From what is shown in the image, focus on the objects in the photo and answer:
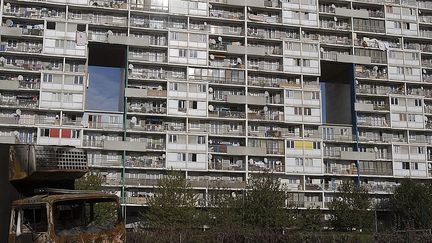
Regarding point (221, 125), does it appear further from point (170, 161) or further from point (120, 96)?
point (120, 96)

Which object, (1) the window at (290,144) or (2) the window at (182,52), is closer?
(2) the window at (182,52)

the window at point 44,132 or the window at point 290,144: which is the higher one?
the window at point 44,132

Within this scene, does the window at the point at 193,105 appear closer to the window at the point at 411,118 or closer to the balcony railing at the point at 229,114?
the balcony railing at the point at 229,114

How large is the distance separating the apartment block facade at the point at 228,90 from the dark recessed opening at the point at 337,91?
37 centimetres

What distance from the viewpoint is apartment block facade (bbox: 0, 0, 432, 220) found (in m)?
73.4

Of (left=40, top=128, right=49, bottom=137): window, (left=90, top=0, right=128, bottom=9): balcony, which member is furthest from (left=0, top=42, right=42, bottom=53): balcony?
(left=40, top=128, right=49, bottom=137): window

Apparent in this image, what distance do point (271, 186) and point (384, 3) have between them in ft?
136

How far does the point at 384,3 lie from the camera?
294 ft

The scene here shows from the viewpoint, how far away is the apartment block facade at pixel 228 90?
241 ft

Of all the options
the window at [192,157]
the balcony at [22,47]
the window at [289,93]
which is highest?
the balcony at [22,47]

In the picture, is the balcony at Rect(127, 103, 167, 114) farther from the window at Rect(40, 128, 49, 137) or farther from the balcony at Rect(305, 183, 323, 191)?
the balcony at Rect(305, 183, 323, 191)

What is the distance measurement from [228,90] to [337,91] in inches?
853

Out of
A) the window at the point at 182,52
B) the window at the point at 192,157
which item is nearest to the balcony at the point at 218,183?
the window at the point at 192,157

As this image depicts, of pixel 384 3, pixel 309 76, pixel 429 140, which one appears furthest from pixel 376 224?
pixel 384 3
